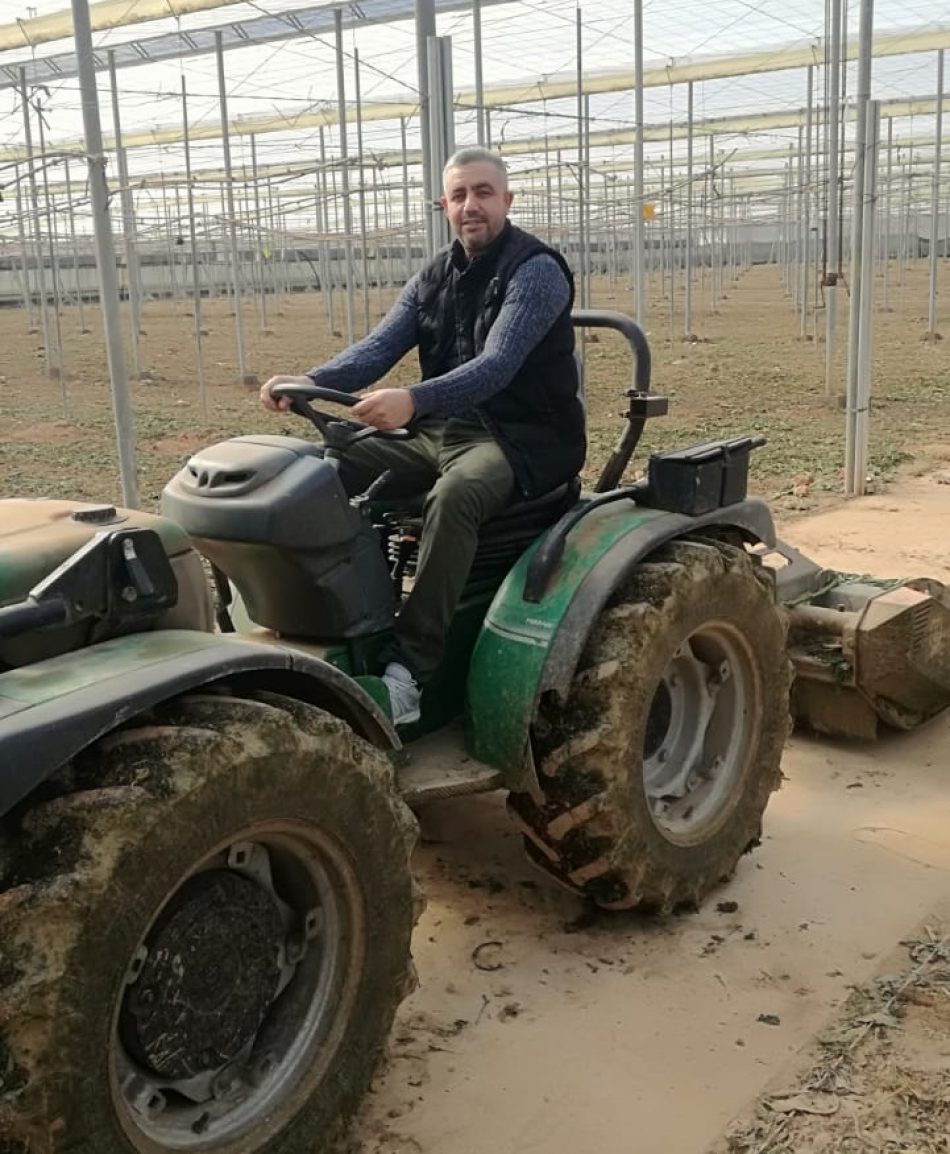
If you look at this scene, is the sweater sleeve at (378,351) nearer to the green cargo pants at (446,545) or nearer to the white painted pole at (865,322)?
the green cargo pants at (446,545)

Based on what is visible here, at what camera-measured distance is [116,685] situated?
6.61 feet

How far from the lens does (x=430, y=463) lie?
3.45m

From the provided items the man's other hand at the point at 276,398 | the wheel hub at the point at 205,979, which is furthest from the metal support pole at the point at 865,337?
the wheel hub at the point at 205,979

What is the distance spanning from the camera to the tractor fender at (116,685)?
187cm

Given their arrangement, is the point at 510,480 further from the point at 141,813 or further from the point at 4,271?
the point at 4,271

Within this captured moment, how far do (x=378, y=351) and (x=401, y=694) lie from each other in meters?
1.06

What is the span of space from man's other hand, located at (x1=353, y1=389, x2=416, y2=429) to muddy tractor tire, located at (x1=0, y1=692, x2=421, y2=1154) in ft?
2.63

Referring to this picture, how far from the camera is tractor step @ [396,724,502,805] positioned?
3.03 m

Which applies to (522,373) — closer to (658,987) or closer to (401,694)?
(401,694)

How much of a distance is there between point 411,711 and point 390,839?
68 cm

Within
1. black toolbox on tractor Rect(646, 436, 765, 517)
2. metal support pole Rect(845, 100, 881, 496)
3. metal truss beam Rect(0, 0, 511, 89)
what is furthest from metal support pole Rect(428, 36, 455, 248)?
metal truss beam Rect(0, 0, 511, 89)

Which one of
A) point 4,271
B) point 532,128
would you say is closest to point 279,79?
point 532,128

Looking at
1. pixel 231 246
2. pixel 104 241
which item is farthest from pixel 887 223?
pixel 104 241

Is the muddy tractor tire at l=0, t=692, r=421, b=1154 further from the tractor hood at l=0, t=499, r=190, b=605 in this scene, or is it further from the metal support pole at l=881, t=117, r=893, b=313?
the metal support pole at l=881, t=117, r=893, b=313
